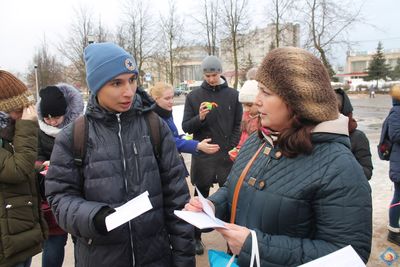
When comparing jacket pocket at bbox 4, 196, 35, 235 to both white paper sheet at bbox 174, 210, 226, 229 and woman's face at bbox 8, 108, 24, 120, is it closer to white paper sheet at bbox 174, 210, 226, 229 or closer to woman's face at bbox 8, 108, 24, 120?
woman's face at bbox 8, 108, 24, 120

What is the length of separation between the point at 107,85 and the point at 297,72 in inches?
42.8

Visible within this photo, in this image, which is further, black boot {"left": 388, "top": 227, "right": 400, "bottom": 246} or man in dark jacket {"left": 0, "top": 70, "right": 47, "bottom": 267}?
black boot {"left": 388, "top": 227, "right": 400, "bottom": 246}

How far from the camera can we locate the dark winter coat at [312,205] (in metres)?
1.33

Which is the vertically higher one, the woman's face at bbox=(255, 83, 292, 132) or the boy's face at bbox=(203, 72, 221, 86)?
the boy's face at bbox=(203, 72, 221, 86)

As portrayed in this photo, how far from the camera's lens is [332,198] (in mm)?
1342

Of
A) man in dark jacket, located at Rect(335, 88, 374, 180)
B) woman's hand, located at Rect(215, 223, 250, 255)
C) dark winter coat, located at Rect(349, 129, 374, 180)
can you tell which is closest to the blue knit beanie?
woman's hand, located at Rect(215, 223, 250, 255)

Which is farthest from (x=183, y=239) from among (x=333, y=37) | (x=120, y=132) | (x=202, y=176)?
(x=333, y=37)

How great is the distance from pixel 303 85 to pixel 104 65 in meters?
1.13

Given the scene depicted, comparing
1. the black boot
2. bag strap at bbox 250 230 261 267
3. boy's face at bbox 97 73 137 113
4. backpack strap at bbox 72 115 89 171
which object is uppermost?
boy's face at bbox 97 73 137 113

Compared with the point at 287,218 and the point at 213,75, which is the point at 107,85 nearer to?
the point at 287,218

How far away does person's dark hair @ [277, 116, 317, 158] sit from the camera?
1426mm

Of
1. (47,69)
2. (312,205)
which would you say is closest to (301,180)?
(312,205)

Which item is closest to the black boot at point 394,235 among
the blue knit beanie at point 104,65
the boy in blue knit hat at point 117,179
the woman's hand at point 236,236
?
the boy in blue knit hat at point 117,179

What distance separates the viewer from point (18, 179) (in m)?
2.30
